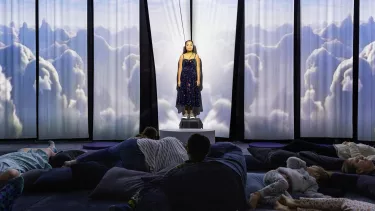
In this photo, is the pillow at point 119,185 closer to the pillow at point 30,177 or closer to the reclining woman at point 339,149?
the pillow at point 30,177

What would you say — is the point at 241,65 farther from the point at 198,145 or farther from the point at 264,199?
the point at 198,145

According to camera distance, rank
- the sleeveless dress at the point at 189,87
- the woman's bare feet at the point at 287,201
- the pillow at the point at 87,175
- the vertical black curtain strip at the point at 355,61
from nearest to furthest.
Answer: the woman's bare feet at the point at 287,201 < the pillow at the point at 87,175 < the sleeveless dress at the point at 189,87 < the vertical black curtain strip at the point at 355,61

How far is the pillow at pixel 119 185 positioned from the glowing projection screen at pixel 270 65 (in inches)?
162

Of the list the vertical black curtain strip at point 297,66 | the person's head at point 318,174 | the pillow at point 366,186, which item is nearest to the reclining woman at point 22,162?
the person's head at point 318,174

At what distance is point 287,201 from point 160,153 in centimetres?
95

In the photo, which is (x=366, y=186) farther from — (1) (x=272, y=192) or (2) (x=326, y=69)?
(2) (x=326, y=69)

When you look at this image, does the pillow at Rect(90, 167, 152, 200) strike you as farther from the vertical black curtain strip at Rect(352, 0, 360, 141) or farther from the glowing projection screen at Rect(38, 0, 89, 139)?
the vertical black curtain strip at Rect(352, 0, 360, 141)

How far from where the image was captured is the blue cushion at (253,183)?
2668 millimetres

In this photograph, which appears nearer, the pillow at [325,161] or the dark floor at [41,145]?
the pillow at [325,161]

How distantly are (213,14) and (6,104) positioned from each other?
144 inches

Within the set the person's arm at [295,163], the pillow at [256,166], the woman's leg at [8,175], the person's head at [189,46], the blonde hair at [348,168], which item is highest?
the person's head at [189,46]

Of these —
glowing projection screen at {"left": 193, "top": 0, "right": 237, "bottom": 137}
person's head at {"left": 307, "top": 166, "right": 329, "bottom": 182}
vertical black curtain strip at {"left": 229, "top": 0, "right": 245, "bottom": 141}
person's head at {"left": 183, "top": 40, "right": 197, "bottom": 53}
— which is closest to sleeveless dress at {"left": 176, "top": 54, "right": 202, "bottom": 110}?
person's head at {"left": 183, "top": 40, "right": 197, "bottom": 53}

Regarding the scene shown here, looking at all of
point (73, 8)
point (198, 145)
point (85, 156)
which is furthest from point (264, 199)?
point (73, 8)

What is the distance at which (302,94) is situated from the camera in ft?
21.4
